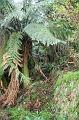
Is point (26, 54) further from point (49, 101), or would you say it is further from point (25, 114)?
point (25, 114)

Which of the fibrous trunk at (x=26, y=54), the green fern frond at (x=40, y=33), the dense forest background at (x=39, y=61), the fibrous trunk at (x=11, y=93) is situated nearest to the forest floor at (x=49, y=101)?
the dense forest background at (x=39, y=61)

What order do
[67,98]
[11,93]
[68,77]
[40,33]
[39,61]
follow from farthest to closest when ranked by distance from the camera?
1. [39,61]
2. [40,33]
3. [11,93]
4. [68,77]
5. [67,98]

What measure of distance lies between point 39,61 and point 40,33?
1.48m

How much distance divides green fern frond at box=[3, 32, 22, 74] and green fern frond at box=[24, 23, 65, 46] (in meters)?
0.29

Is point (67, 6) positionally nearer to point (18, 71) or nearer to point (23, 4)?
point (23, 4)

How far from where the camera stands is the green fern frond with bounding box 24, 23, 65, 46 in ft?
22.1

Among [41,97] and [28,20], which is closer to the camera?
[41,97]

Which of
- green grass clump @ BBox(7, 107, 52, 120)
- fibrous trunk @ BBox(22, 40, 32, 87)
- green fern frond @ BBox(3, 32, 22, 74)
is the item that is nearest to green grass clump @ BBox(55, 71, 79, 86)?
green grass clump @ BBox(7, 107, 52, 120)

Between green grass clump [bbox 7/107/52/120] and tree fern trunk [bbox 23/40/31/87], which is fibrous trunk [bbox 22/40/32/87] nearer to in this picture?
tree fern trunk [bbox 23/40/31/87]

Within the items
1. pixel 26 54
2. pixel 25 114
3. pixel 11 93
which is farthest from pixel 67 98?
pixel 26 54

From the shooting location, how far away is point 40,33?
696 cm

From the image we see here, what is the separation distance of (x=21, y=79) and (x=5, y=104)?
59 cm

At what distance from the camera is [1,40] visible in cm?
757

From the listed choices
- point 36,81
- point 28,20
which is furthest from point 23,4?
point 36,81
